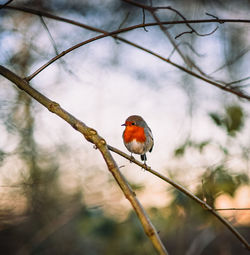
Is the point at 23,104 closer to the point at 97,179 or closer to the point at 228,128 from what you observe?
the point at 97,179

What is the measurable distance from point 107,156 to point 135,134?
1.91m

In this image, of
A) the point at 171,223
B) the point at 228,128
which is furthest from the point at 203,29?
the point at 171,223

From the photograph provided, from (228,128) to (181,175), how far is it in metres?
1.08

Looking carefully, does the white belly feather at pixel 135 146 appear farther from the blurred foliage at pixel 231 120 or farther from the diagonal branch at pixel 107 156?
the diagonal branch at pixel 107 156

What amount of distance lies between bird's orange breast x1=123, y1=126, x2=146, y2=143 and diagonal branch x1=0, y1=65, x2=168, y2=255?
5.53 feet

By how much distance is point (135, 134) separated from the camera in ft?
10.8

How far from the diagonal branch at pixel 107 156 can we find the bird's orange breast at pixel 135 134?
1685mm

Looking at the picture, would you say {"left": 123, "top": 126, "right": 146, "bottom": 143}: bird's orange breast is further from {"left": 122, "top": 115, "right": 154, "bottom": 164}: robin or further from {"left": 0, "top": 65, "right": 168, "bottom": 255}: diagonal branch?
{"left": 0, "top": 65, "right": 168, "bottom": 255}: diagonal branch

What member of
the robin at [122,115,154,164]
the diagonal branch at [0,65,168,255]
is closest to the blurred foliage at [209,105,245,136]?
the robin at [122,115,154,164]

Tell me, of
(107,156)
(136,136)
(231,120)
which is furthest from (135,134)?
(107,156)

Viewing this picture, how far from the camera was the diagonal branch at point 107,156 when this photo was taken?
112 centimetres

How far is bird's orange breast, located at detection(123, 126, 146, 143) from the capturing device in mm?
3287

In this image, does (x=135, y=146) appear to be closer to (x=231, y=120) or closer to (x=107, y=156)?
(x=231, y=120)

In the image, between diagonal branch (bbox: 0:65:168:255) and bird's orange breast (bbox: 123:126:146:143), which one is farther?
bird's orange breast (bbox: 123:126:146:143)
